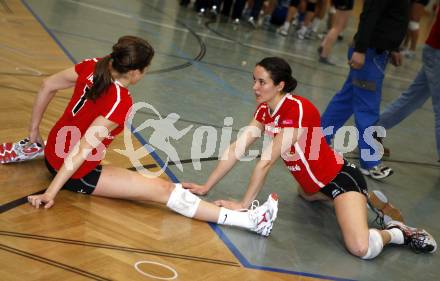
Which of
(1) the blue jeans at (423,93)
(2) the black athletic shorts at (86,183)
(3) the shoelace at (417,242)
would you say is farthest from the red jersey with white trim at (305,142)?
(1) the blue jeans at (423,93)

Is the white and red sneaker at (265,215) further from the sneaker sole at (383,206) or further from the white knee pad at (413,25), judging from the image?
the white knee pad at (413,25)

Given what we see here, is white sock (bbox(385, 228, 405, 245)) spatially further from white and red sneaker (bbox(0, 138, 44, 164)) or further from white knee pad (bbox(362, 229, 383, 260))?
white and red sneaker (bbox(0, 138, 44, 164))

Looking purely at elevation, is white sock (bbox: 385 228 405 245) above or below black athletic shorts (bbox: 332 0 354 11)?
below

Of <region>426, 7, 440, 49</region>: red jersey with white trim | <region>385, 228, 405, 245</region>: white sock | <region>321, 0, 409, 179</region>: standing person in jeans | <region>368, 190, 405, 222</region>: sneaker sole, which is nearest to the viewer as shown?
<region>385, 228, 405, 245</region>: white sock

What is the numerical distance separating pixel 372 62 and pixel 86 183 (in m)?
2.40

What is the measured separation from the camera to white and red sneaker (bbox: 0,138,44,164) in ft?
11.6

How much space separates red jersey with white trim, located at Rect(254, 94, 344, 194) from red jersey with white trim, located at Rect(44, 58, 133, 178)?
2.81 feet

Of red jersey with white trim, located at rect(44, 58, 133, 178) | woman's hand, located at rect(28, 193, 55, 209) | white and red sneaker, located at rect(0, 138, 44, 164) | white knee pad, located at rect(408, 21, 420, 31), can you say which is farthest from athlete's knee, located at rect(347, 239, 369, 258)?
white knee pad, located at rect(408, 21, 420, 31)

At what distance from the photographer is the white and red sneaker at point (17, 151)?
355 centimetres

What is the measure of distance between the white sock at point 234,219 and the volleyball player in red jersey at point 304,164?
11cm

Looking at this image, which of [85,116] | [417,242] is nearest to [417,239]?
[417,242]

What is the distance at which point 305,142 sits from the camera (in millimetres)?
3693

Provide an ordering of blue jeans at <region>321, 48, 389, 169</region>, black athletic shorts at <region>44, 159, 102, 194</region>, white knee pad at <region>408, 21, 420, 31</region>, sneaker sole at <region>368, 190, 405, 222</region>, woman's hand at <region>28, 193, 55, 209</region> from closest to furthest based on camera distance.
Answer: woman's hand at <region>28, 193, 55, 209</region>, black athletic shorts at <region>44, 159, 102, 194</region>, sneaker sole at <region>368, 190, 405, 222</region>, blue jeans at <region>321, 48, 389, 169</region>, white knee pad at <region>408, 21, 420, 31</region>

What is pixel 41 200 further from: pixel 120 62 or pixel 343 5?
pixel 343 5
